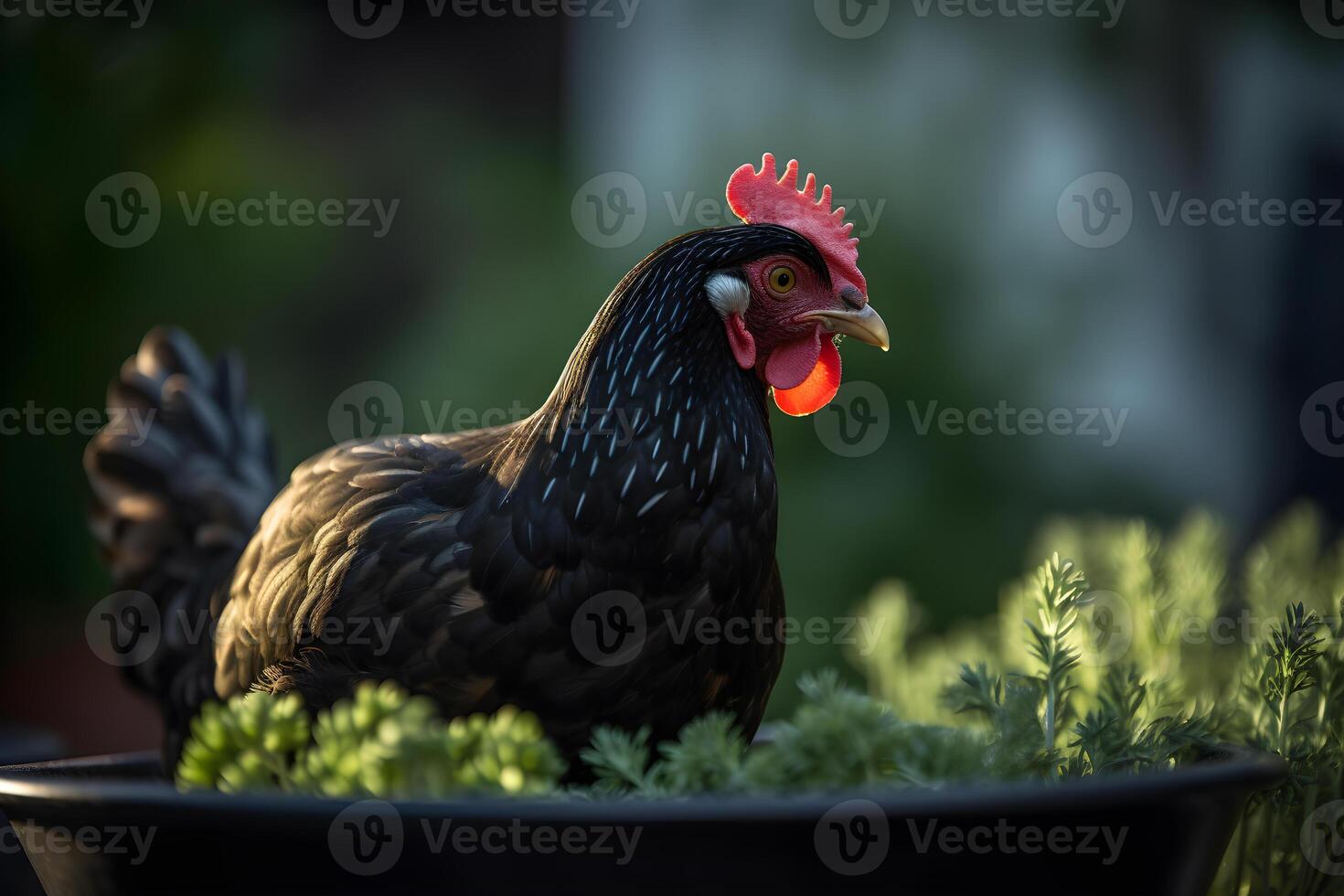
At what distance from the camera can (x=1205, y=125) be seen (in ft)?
15.9

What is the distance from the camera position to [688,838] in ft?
2.15

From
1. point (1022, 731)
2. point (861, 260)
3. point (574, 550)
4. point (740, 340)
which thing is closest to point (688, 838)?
point (1022, 731)

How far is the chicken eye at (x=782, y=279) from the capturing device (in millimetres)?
1401

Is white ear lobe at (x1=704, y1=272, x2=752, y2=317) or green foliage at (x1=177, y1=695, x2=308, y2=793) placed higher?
white ear lobe at (x1=704, y1=272, x2=752, y2=317)

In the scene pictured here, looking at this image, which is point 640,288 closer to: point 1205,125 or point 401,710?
point 401,710

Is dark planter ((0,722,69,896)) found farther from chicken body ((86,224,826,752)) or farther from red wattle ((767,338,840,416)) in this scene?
red wattle ((767,338,840,416))

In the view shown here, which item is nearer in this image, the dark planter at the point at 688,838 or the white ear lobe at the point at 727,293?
the dark planter at the point at 688,838

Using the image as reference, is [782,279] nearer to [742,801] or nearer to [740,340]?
[740,340]

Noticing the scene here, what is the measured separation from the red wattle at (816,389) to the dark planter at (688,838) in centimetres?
86

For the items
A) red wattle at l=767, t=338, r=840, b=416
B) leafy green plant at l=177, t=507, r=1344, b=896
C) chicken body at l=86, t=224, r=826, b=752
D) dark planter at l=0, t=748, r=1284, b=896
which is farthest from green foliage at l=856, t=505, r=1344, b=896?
red wattle at l=767, t=338, r=840, b=416

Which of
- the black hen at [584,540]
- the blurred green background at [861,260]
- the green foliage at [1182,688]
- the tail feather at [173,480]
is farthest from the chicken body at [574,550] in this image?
the blurred green background at [861,260]

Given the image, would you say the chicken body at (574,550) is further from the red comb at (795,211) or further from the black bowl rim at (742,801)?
the black bowl rim at (742,801)

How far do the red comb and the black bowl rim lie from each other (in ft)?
2.92

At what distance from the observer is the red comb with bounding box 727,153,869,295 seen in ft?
4.87
